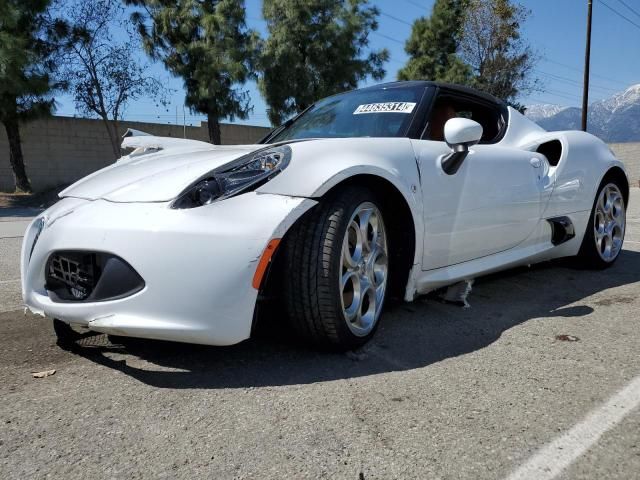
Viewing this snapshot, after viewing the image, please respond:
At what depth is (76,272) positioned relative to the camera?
2.18 m

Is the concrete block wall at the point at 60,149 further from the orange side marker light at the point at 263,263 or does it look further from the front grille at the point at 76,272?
the orange side marker light at the point at 263,263

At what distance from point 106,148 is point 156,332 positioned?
60.2 feet

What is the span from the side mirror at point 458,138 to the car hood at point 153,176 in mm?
952

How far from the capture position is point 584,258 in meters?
4.28

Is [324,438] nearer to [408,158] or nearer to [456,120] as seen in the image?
[408,158]

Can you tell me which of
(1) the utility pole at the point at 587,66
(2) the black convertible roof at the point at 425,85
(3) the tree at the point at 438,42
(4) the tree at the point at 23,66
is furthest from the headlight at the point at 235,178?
(3) the tree at the point at 438,42

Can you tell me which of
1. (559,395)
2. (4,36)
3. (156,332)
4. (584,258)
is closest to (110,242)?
(156,332)

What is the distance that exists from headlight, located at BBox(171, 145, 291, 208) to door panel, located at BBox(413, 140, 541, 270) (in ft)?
2.67

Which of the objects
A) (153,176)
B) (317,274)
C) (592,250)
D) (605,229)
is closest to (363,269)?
(317,274)

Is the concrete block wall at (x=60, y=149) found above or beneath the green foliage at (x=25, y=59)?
beneath

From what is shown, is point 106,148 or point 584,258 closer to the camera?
point 584,258

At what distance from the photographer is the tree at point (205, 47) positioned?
60.4 ft

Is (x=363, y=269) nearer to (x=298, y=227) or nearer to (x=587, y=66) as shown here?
(x=298, y=227)

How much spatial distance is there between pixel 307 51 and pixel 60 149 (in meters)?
9.18
